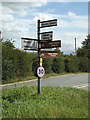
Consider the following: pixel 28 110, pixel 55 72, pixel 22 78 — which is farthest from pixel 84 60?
pixel 28 110

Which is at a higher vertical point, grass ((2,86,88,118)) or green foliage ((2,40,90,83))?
green foliage ((2,40,90,83))

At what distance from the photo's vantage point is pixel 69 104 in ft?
22.5

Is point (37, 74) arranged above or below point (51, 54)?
below

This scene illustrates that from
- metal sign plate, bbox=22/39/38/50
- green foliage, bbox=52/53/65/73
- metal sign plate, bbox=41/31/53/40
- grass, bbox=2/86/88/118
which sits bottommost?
grass, bbox=2/86/88/118

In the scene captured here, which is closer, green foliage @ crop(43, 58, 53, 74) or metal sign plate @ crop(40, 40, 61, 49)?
metal sign plate @ crop(40, 40, 61, 49)

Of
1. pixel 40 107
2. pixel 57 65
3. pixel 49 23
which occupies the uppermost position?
pixel 49 23

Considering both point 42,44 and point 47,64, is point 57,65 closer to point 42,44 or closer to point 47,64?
point 47,64

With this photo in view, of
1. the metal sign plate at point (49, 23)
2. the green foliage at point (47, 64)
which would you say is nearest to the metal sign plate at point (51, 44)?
the metal sign plate at point (49, 23)

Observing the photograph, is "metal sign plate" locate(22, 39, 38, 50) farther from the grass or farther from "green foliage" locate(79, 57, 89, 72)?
"green foliage" locate(79, 57, 89, 72)

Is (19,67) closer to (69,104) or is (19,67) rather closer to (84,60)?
(69,104)

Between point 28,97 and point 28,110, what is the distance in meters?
1.62

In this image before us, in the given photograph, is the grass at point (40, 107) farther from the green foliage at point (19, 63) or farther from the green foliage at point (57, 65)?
the green foliage at point (57, 65)

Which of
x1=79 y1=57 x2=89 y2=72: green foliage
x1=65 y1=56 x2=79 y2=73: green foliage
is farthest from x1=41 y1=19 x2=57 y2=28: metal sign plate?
x1=79 y1=57 x2=89 y2=72: green foliage

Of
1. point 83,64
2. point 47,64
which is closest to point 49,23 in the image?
point 47,64
